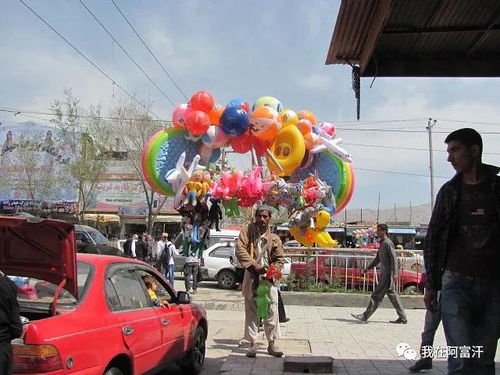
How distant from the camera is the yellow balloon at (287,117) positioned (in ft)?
35.2

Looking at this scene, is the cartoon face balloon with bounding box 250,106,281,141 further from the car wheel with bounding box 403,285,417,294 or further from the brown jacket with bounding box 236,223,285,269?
the car wheel with bounding box 403,285,417,294

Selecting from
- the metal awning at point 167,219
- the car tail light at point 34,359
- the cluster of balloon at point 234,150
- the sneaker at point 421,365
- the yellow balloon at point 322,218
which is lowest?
the sneaker at point 421,365

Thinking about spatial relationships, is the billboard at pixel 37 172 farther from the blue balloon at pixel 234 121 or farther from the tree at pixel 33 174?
the blue balloon at pixel 234 121

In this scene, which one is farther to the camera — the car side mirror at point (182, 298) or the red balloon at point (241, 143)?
the red balloon at point (241, 143)

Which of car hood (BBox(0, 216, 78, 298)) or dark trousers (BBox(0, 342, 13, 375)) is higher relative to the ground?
car hood (BBox(0, 216, 78, 298))

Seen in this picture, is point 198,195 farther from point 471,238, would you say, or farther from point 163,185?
point 471,238

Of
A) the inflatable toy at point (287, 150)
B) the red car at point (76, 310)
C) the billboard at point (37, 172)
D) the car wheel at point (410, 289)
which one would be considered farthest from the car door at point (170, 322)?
the billboard at point (37, 172)

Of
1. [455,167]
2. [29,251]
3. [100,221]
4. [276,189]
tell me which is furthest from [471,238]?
[100,221]

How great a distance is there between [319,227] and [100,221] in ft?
98.8

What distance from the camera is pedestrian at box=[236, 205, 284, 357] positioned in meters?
7.38

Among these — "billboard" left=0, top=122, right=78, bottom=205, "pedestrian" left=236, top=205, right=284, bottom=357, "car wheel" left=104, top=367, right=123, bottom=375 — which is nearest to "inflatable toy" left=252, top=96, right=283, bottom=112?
"pedestrian" left=236, top=205, right=284, bottom=357

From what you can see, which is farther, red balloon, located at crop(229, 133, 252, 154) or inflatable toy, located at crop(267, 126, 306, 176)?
red balloon, located at crop(229, 133, 252, 154)

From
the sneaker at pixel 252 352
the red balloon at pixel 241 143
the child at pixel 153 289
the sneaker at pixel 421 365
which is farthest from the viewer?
the red balloon at pixel 241 143

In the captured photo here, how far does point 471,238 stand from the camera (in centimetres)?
361
